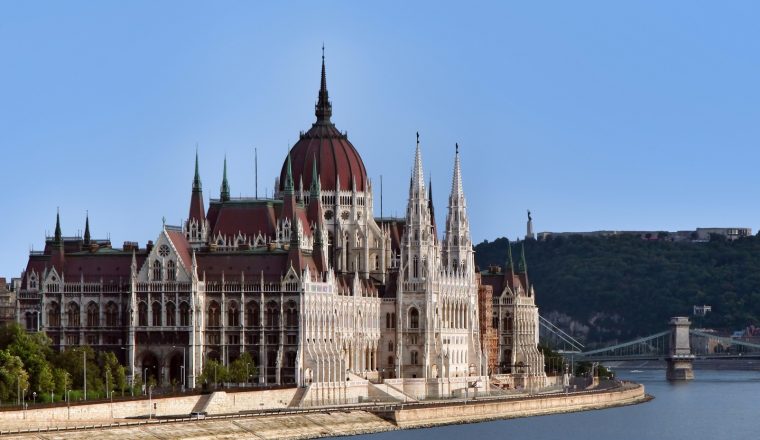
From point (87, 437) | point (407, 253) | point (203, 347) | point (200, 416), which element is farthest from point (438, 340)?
point (87, 437)

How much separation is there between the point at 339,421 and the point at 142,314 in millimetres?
28224

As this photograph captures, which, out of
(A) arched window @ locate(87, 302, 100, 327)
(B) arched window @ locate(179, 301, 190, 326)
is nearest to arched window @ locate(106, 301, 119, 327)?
(A) arched window @ locate(87, 302, 100, 327)

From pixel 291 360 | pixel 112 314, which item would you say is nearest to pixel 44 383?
pixel 291 360

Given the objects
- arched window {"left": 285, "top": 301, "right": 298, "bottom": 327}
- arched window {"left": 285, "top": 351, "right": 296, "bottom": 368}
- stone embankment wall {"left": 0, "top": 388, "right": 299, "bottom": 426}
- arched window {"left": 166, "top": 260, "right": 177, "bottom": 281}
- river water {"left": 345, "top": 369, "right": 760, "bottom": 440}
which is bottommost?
river water {"left": 345, "top": 369, "right": 760, "bottom": 440}

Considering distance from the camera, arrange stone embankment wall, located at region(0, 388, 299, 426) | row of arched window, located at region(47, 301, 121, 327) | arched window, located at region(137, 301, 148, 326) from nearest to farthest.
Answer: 1. stone embankment wall, located at region(0, 388, 299, 426)
2. arched window, located at region(137, 301, 148, 326)
3. row of arched window, located at region(47, 301, 121, 327)

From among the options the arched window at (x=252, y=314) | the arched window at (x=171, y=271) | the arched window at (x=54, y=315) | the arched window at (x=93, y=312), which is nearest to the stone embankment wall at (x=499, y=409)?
the arched window at (x=252, y=314)

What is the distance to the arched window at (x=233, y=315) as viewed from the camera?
584 feet

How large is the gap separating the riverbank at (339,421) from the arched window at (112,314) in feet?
81.9

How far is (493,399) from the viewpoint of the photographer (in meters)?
184

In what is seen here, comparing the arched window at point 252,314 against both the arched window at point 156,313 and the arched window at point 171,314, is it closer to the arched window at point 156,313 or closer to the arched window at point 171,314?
the arched window at point 171,314

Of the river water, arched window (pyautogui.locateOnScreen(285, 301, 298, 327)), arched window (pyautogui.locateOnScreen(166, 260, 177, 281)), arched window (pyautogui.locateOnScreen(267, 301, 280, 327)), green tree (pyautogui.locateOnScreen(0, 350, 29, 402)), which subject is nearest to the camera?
green tree (pyautogui.locateOnScreen(0, 350, 29, 402))

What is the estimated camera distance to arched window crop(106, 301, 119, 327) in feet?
593

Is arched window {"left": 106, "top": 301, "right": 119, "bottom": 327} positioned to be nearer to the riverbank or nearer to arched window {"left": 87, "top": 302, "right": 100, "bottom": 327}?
arched window {"left": 87, "top": 302, "right": 100, "bottom": 327}

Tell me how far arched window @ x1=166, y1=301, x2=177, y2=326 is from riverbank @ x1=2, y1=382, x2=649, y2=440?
65.8 feet
